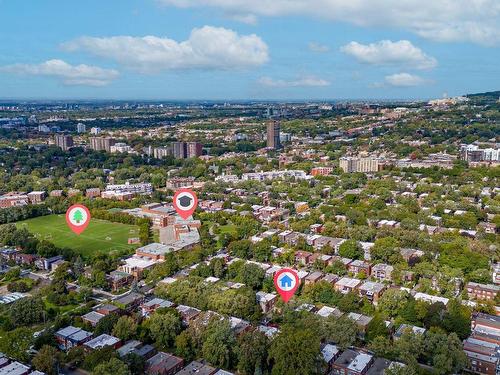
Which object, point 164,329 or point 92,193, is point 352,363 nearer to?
point 164,329

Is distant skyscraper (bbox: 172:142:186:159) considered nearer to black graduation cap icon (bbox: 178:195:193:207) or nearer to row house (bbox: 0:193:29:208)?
row house (bbox: 0:193:29:208)

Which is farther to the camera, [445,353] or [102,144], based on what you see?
[102,144]

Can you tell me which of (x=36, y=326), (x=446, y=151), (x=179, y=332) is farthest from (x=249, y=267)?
(x=446, y=151)

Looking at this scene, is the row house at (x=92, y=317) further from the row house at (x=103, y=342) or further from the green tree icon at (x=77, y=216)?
the green tree icon at (x=77, y=216)

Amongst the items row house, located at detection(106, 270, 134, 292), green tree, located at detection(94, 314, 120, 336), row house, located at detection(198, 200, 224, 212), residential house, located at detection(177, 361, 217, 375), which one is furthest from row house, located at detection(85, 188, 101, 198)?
residential house, located at detection(177, 361, 217, 375)

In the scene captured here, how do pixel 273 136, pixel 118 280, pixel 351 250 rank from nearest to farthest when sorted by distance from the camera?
pixel 118 280, pixel 351 250, pixel 273 136

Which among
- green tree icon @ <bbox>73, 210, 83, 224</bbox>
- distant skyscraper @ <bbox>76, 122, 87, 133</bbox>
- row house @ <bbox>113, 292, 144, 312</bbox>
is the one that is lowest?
row house @ <bbox>113, 292, 144, 312</bbox>

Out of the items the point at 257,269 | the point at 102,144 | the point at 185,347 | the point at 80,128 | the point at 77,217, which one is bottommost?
the point at 185,347

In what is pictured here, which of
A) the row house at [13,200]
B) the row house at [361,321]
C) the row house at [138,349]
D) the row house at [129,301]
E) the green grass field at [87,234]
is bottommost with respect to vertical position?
the green grass field at [87,234]

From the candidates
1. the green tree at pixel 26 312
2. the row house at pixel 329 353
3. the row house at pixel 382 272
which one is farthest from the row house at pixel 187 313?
the row house at pixel 382 272

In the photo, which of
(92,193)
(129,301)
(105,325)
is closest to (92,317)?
(105,325)
